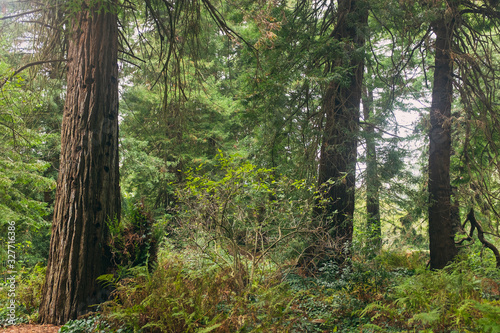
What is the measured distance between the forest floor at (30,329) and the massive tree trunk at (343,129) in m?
4.91

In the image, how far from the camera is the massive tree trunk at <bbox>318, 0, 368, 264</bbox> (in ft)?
21.9

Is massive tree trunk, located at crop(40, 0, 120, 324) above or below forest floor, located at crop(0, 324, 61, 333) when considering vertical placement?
above

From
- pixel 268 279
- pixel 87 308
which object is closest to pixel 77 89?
pixel 87 308

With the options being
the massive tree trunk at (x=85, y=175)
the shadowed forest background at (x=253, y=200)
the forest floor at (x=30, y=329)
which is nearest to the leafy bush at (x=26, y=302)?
the shadowed forest background at (x=253, y=200)

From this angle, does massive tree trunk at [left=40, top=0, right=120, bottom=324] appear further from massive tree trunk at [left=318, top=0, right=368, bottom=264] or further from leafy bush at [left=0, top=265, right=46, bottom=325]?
massive tree trunk at [left=318, top=0, right=368, bottom=264]

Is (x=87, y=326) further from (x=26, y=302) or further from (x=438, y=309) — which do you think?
(x=438, y=309)

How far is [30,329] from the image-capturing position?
409cm

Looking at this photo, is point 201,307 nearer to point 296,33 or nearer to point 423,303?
point 423,303

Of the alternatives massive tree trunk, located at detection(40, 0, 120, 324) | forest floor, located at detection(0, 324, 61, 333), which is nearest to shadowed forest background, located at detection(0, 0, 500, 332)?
massive tree trunk, located at detection(40, 0, 120, 324)

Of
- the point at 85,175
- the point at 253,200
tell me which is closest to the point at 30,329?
the point at 85,175

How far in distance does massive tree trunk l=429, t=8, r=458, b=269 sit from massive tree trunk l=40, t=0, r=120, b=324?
6.63 metres

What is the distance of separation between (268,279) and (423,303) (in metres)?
2.07

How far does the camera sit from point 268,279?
4.84 m

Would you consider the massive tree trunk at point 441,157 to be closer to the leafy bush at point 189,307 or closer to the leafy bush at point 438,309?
the leafy bush at point 438,309
